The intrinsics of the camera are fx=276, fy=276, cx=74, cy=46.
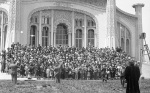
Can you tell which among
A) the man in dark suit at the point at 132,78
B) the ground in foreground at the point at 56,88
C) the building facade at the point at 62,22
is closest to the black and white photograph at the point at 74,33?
the building facade at the point at 62,22

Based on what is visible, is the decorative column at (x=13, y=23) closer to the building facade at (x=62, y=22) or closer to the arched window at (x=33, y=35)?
the building facade at (x=62, y=22)

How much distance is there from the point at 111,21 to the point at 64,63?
53.0ft

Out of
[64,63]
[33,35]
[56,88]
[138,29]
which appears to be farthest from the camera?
[138,29]

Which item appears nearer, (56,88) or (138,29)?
(56,88)

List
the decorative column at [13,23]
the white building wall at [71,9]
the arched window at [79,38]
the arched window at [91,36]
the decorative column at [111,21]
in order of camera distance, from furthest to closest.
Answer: the arched window at [91,36]
the arched window at [79,38]
the decorative column at [111,21]
the white building wall at [71,9]
the decorative column at [13,23]

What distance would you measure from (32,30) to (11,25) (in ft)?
13.1

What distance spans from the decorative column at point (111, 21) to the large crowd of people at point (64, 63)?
8022mm

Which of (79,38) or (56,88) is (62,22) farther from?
(56,88)

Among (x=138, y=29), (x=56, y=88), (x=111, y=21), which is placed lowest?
(x=56, y=88)

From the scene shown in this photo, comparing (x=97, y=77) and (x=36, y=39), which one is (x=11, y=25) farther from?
(x=97, y=77)

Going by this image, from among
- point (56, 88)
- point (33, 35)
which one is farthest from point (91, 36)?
point (56, 88)

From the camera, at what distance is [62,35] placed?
1697 inches

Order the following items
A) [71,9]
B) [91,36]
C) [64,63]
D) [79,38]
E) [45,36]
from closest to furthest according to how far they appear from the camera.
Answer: [64,63]
[45,36]
[71,9]
[79,38]
[91,36]

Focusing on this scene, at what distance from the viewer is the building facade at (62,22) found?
3962cm
